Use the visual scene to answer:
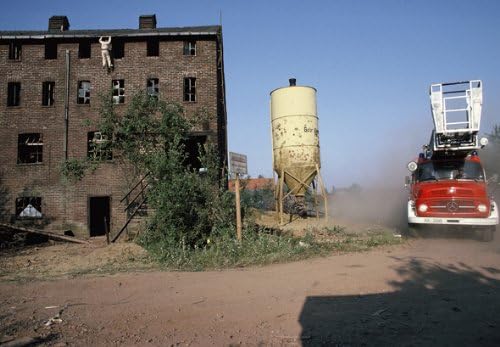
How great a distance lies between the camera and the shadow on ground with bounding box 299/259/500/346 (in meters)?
3.87

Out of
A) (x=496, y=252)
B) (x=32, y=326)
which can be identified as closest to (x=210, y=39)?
(x=496, y=252)

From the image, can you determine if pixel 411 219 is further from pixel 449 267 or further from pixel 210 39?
pixel 210 39

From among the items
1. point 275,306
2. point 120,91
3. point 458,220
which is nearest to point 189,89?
point 120,91

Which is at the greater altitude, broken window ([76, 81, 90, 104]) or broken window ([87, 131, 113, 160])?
broken window ([76, 81, 90, 104])

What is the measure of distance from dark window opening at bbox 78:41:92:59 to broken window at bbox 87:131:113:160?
4.11 metres

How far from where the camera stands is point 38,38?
63.0 ft

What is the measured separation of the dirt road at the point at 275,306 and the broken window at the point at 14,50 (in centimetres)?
1663

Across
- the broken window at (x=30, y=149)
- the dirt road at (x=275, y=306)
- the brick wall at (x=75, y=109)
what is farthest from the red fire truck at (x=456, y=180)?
the broken window at (x=30, y=149)

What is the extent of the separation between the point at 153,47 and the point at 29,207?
9.95 meters

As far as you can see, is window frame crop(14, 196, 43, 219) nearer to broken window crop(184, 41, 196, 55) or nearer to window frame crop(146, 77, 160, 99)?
Answer: window frame crop(146, 77, 160, 99)

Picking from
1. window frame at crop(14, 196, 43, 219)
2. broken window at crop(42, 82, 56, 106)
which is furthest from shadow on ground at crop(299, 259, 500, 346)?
broken window at crop(42, 82, 56, 106)

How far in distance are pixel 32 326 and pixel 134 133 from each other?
1219 cm

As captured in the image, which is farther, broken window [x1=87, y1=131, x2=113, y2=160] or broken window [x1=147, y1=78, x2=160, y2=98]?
broken window [x1=147, y1=78, x2=160, y2=98]

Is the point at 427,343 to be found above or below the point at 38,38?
below
